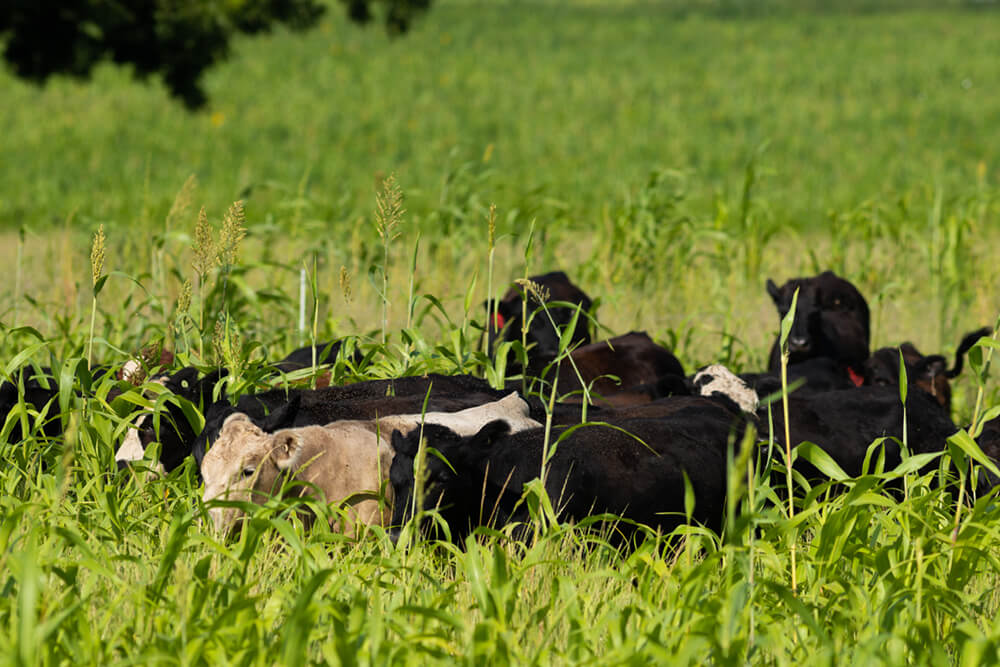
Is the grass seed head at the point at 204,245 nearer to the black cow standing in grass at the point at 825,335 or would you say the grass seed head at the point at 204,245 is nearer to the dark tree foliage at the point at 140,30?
the black cow standing in grass at the point at 825,335

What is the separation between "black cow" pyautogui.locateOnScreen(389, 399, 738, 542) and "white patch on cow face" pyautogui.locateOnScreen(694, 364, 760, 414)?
86 cm

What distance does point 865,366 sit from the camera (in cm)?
522

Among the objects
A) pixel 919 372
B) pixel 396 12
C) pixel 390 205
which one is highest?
pixel 396 12

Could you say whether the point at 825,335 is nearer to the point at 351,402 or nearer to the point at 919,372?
the point at 919,372

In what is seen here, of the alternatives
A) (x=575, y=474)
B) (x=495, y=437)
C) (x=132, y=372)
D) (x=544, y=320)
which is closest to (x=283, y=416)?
(x=495, y=437)

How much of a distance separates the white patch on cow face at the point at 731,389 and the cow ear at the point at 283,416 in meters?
1.72

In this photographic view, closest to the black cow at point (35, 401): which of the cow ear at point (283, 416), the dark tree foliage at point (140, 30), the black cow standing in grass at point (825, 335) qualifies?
the cow ear at point (283, 416)

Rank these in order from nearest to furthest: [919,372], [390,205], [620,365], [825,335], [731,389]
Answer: [390,205], [731,389], [620,365], [919,372], [825,335]

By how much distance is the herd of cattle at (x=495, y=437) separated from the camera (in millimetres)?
3320

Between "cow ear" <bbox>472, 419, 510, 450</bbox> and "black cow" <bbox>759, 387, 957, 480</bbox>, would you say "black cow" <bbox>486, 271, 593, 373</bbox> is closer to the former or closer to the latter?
"black cow" <bbox>759, 387, 957, 480</bbox>

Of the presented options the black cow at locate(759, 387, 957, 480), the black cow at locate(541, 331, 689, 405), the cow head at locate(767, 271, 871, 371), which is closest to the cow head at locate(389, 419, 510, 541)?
the black cow at locate(759, 387, 957, 480)

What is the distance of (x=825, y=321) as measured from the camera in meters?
5.43

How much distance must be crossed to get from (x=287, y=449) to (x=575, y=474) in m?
0.94

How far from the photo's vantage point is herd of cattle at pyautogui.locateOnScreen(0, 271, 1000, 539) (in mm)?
3320
